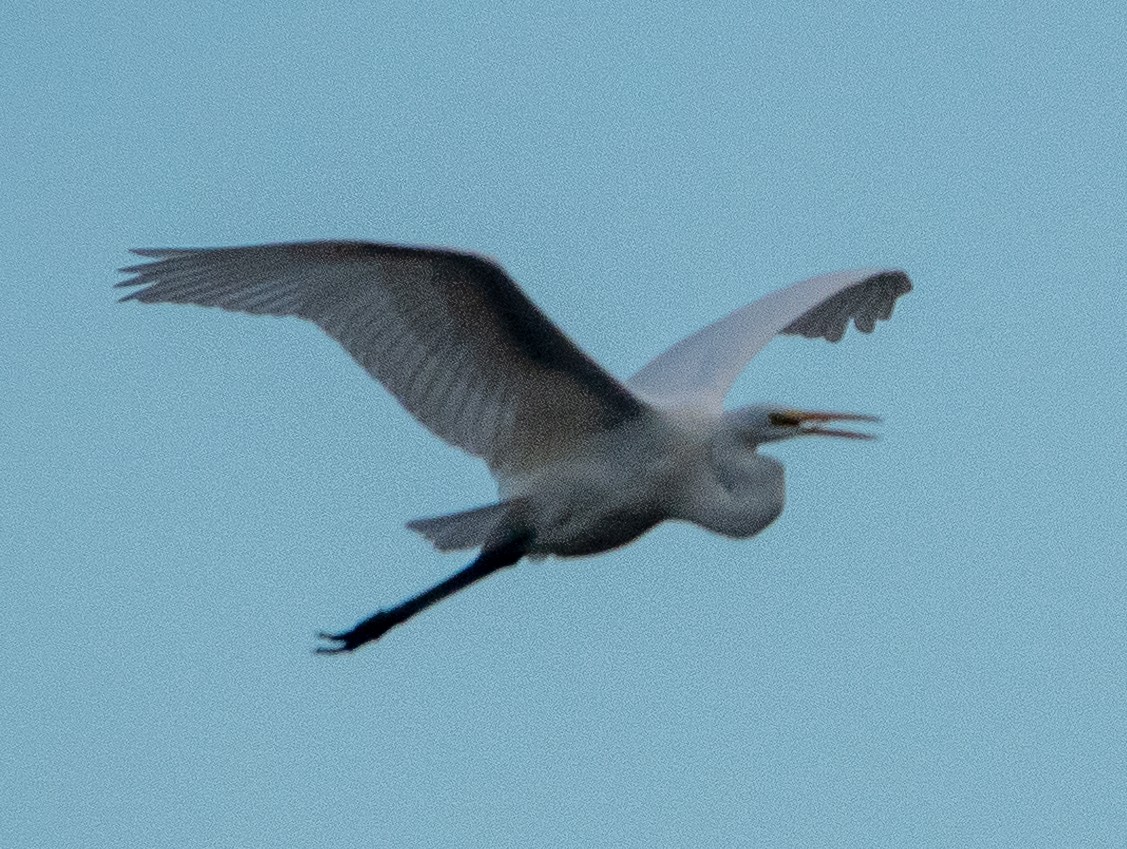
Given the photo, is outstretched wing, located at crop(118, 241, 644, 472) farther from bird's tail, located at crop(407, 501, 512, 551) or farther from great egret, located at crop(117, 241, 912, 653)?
bird's tail, located at crop(407, 501, 512, 551)

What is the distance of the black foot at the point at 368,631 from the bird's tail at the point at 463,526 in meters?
0.53

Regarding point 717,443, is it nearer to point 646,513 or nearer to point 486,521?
point 646,513

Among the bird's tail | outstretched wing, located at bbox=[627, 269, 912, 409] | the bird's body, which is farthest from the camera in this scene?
outstretched wing, located at bbox=[627, 269, 912, 409]

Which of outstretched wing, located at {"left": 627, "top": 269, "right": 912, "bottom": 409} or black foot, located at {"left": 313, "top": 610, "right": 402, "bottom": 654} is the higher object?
outstretched wing, located at {"left": 627, "top": 269, "right": 912, "bottom": 409}

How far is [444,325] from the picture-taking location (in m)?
10.1

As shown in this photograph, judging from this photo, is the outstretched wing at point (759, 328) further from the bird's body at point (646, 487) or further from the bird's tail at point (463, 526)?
the bird's tail at point (463, 526)

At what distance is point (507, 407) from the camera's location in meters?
10.5

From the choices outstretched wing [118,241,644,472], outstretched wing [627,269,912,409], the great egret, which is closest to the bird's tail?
the great egret

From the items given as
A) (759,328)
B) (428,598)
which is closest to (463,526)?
(428,598)

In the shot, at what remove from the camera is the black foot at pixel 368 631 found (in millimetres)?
11125

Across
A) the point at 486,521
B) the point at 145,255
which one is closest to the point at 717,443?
the point at 486,521

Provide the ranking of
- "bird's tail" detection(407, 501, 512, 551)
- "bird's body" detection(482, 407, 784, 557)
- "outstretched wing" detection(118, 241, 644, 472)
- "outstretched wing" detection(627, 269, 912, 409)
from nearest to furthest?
"outstretched wing" detection(118, 241, 644, 472) < "bird's body" detection(482, 407, 784, 557) < "bird's tail" detection(407, 501, 512, 551) < "outstretched wing" detection(627, 269, 912, 409)

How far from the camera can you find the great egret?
9.83 meters

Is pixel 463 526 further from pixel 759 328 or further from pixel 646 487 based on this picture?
pixel 759 328
